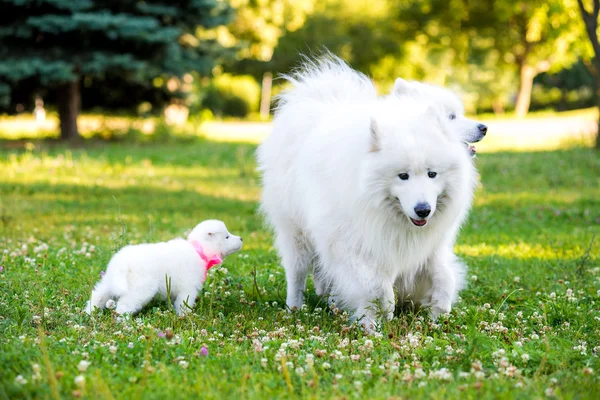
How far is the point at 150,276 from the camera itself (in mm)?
4402

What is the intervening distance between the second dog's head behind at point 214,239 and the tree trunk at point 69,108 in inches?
465

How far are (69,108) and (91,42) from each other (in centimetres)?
200

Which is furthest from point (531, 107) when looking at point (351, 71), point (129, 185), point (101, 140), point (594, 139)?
point (351, 71)

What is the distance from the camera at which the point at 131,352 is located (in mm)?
3398

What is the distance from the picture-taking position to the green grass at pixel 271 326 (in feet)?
9.77

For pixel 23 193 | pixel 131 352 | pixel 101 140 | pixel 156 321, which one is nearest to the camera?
pixel 131 352

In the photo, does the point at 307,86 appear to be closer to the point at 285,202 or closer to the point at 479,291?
the point at 285,202

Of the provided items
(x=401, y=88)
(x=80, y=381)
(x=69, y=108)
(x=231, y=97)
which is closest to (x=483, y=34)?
(x=231, y=97)

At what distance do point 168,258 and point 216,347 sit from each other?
1115 mm

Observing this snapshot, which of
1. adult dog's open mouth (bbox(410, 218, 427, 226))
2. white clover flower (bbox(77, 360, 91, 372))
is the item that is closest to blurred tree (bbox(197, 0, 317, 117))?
adult dog's open mouth (bbox(410, 218, 427, 226))

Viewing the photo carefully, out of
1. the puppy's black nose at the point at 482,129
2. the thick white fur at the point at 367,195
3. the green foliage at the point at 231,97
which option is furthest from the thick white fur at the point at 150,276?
the green foliage at the point at 231,97

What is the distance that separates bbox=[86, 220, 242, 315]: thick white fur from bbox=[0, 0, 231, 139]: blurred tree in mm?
10253

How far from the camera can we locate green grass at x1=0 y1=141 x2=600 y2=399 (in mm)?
2977

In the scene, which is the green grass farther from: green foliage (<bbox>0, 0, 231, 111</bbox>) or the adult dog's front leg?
green foliage (<bbox>0, 0, 231, 111</bbox>)
